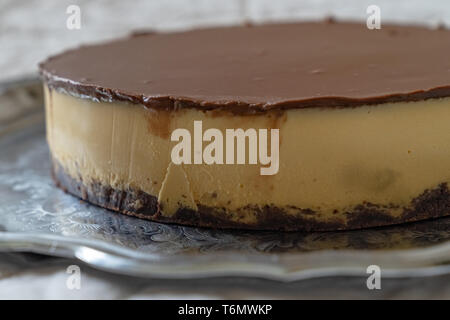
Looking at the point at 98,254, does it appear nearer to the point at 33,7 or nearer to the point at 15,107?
the point at 15,107

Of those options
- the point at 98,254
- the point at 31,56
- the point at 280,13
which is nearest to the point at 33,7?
the point at 31,56
